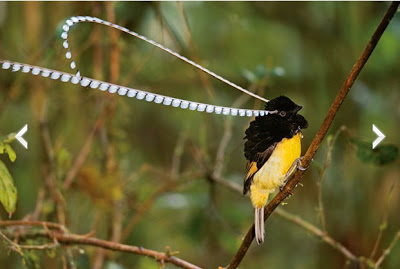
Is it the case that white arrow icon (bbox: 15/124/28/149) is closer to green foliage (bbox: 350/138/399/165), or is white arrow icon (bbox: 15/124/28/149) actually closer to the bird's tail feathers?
the bird's tail feathers

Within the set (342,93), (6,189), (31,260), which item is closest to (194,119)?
(31,260)

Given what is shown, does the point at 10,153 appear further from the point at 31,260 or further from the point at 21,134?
the point at 31,260

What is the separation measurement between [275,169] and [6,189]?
0.89 ft

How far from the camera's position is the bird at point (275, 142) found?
18.3 inches

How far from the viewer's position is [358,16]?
1.25 m

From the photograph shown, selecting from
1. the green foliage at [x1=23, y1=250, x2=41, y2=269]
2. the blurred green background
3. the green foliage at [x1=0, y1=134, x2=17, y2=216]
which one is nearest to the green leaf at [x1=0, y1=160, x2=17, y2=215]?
the green foliage at [x1=0, y1=134, x2=17, y2=216]

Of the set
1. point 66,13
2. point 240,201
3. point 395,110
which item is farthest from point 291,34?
point 66,13

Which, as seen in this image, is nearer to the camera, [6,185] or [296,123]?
[296,123]

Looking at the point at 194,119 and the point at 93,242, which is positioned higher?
the point at 194,119

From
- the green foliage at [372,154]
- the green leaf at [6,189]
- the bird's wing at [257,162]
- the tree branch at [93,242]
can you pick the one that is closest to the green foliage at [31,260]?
the tree branch at [93,242]

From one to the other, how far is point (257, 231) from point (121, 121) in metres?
0.74

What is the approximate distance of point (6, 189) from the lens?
0.57 meters

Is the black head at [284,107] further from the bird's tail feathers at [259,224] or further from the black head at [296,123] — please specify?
the bird's tail feathers at [259,224]

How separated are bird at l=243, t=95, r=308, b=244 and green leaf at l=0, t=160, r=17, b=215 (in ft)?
0.79
